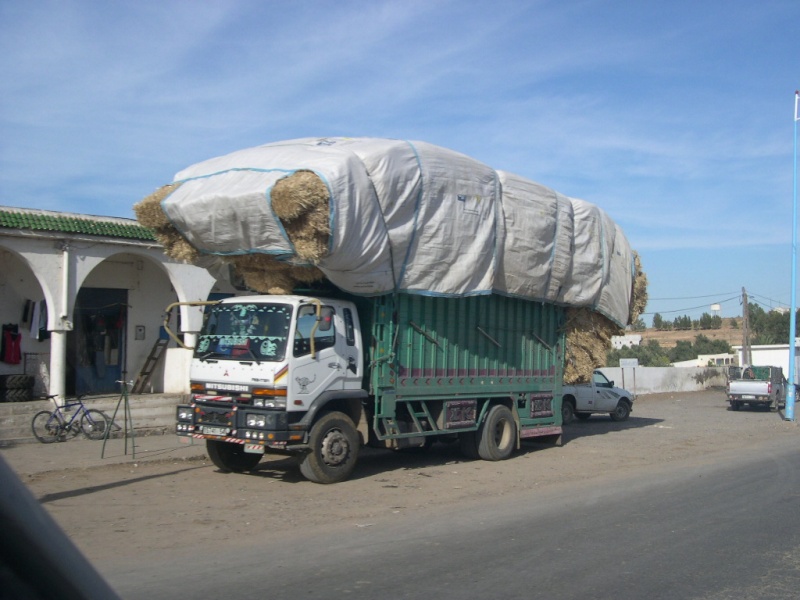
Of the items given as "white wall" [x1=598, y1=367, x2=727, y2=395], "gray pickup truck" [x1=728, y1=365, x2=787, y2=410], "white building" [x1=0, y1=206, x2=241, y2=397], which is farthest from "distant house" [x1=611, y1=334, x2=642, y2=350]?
"white building" [x1=0, y1=206, x2=241, y2=397]

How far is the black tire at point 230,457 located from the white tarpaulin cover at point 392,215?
2.92 m

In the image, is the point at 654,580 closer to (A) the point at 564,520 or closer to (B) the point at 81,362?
(A) the point at 564,520

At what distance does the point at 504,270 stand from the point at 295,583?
839 cm

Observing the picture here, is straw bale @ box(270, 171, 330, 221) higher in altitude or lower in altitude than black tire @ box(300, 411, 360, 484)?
higher

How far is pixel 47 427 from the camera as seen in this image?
14.7 m

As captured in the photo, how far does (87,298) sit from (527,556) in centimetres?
1410

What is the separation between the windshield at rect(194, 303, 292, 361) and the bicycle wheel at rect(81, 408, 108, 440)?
4710mm

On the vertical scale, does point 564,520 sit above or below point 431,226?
below

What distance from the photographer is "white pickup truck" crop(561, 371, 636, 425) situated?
22.5 metres

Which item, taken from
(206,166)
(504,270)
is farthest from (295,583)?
(504,270)

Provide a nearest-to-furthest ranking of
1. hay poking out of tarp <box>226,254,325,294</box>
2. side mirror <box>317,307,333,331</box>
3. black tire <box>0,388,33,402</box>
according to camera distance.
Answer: side mirror <box>317,307,333,331</box> → hay poking out of tarp <box>226,254,325,294</box> → black tire <box>0,388,33,402</box>

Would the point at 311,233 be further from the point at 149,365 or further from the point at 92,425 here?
the point at 149,365

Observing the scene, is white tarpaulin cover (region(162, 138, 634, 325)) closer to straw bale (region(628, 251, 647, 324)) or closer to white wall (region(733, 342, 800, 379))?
straw bale (region(628, 251, 647, 324))

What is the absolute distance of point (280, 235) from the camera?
1064 cm
